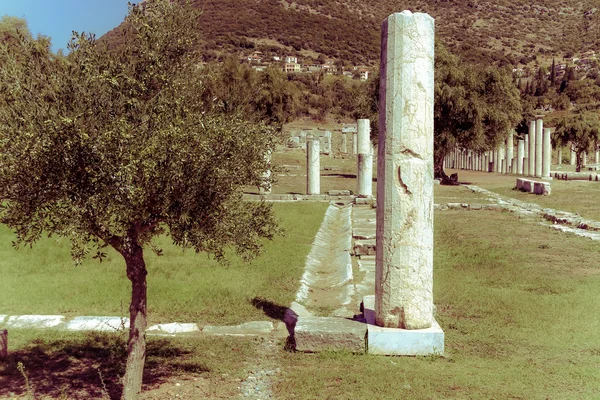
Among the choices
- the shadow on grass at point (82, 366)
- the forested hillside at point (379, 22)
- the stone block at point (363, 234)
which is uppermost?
the forested hillside at point (379, 22)

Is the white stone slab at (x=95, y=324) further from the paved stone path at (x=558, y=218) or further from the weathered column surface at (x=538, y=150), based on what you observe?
the weathered column surface at (x=538, y=150)

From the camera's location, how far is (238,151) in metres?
6.55

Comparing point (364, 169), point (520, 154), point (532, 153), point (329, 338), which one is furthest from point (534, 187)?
point (329, 338)

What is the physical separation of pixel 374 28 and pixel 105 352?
15943 centimetres

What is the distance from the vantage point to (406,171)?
8.32 meters

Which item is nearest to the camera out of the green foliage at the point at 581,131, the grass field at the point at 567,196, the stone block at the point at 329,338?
the stone block at the point at 329,338

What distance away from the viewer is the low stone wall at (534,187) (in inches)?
1182

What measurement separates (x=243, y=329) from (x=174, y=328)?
3.24ft

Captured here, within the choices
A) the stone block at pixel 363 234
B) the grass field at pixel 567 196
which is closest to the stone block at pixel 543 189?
the grass field at pixel 567 196

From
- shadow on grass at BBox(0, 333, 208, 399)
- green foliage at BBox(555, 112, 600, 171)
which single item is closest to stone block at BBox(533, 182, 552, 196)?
green foliage at BBox(555, 112, 600, 171)

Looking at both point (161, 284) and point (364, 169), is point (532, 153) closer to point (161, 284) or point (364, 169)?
point (364, 169)

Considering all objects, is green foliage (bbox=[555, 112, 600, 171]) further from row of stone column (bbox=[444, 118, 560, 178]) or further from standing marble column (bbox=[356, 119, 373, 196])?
standing marble column (bbox=[356, 119, 373, 196])

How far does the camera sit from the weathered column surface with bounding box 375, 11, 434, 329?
8305 millimetres

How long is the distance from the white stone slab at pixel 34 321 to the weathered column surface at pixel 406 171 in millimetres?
4796
